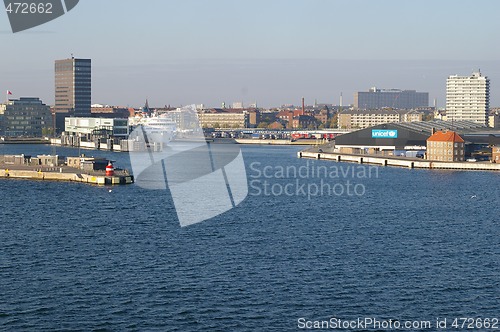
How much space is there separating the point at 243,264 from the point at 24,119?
Result: 4041 inches

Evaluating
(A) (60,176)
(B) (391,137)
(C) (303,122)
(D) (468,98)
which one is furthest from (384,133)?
(C) (303,122)

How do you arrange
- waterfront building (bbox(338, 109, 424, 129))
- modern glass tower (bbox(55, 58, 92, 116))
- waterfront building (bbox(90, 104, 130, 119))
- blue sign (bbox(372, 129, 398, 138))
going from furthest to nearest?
waterfront building (bbox(90, 104, 130, 119))
waterfront building (bbox(338, 109, 424, 129))
modern glass tower (bbox(55, 58, 92, 116))
blue sign (bbox(372, 129, 398, 138))

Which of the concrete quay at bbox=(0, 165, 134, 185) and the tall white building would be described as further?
the tall white building

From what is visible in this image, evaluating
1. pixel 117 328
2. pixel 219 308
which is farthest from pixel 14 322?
pixel 219 308

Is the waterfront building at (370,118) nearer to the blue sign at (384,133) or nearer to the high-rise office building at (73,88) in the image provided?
the high-rise office building at (73,88)

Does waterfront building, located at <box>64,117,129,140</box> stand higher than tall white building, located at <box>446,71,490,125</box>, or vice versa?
tall white building, located at <box>446,71,490,125</box>

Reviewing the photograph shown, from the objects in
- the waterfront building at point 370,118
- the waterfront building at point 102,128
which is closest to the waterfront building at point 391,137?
the waterfront building at point 102,128

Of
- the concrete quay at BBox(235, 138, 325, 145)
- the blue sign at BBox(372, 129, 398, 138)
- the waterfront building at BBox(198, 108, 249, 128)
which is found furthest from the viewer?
the waterfront building at BBox(198, 108, 249, 128)

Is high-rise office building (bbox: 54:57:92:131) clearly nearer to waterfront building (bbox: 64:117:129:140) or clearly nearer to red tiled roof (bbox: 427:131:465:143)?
waterfront building (bbox: 64:117:129:140)

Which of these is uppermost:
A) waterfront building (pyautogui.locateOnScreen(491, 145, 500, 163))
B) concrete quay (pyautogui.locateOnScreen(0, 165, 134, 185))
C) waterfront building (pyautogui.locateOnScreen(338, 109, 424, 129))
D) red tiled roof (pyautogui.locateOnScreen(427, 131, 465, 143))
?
waterfront building (pyautogui.locateOnScreen(338, 109, 424, 129))

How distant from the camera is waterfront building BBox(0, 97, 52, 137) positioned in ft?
394

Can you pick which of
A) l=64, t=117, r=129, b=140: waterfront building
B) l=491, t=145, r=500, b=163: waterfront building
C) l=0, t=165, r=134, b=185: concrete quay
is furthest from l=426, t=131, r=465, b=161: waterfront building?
l=64, t=117, r=129, b=140: waterfront building

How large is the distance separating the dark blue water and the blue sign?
35402 mm

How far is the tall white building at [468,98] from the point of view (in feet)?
494
